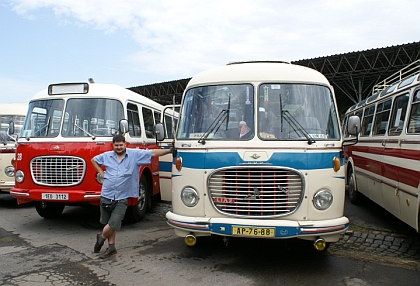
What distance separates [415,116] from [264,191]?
8.93 ft

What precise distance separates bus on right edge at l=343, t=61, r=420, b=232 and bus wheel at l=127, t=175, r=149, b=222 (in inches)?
185

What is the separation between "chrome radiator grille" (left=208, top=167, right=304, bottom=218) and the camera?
4.76 m

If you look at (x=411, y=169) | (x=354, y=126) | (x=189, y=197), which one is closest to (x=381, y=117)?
(x=411, y=169)

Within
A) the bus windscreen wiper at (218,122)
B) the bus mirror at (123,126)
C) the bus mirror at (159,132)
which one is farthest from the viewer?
the bus mirror at (123,126)

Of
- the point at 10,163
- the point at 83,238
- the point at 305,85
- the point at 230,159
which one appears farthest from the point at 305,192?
the point at 10,163

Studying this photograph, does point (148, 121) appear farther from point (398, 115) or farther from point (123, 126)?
point (398, 115)

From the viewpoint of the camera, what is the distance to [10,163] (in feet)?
31.8

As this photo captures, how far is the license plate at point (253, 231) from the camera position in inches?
180

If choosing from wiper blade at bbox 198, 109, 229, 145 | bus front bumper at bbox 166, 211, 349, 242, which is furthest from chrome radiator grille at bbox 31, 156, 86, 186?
bus front bumper at bbox 166, 211, 349, 242

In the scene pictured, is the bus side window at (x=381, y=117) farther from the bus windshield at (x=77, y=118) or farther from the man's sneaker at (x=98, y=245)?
the man's sneaker at (x=98, y=245)

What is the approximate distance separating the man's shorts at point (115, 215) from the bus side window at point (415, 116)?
4.33 m

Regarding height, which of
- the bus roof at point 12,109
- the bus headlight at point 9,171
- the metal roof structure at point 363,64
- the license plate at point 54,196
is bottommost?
the bus headlight at point 9,171

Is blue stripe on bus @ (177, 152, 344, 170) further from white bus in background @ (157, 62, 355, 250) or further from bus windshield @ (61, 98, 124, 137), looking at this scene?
bus windshield @ (61, 98, 124, 137)

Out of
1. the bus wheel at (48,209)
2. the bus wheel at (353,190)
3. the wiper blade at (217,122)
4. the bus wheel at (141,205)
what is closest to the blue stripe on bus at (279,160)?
the wiper blade at (217,122)
